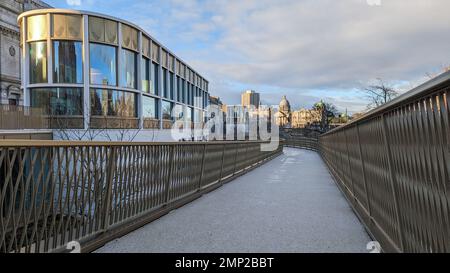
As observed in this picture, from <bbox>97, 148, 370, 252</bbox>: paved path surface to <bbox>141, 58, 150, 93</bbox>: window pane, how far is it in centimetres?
3088

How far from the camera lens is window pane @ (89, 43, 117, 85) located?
30.8 metres

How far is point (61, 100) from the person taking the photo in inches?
1171

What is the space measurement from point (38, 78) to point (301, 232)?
103 ft

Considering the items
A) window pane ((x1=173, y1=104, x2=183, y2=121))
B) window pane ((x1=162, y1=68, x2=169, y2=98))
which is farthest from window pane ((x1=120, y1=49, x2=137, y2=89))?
window pane ((x1=173, y1=104, x2=183, y2=121))

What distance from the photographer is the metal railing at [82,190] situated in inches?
125

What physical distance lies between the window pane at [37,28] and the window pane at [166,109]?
51.0 ft

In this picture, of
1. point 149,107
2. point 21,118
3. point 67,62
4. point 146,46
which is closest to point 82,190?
point 21,118

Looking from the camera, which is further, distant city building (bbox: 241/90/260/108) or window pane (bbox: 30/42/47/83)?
distant city building (bbox: 241/90/260/108)

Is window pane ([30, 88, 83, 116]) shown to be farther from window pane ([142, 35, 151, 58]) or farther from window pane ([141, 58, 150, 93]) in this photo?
window pane ([142, 35, 151, 58])

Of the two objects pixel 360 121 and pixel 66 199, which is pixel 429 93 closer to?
pixel 360 121

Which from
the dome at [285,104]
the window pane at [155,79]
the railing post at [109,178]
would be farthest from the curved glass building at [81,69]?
the dome at [285,104]

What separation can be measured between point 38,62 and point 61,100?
4034 millimetres

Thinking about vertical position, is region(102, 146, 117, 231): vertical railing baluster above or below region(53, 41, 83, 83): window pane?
below

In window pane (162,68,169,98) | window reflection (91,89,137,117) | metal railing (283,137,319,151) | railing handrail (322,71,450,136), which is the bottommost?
metal railing (283,137,319,151)
